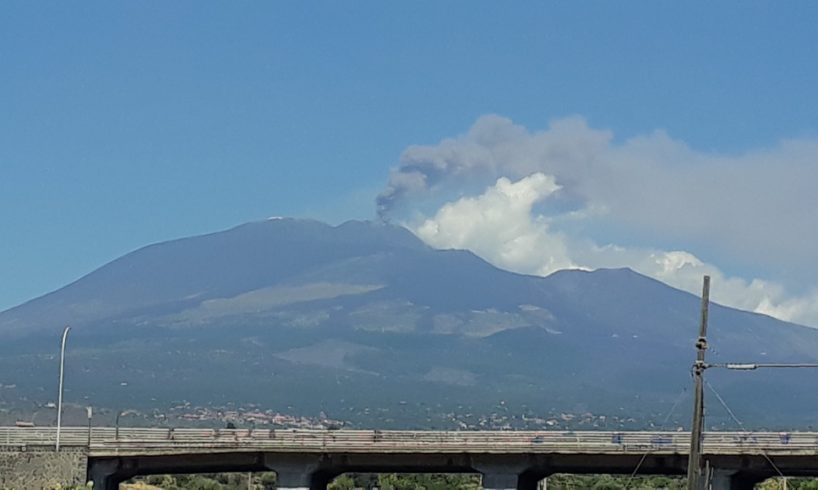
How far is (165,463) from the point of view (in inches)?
2352

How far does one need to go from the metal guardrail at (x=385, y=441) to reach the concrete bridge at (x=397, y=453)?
0.04 m

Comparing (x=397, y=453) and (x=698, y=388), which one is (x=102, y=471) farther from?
(x=698, y=388)

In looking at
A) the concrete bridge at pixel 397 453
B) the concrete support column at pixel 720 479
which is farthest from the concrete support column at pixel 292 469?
the concrete support column at pixel 720 479

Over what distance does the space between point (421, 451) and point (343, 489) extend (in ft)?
110

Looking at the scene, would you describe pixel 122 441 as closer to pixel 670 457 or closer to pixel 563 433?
pixel 563 433

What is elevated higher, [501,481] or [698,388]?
[698,388]

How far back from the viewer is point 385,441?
60219 millimetres

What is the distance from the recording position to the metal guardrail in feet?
185

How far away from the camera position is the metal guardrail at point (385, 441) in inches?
2226

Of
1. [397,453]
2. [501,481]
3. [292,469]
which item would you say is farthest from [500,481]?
[292,469]


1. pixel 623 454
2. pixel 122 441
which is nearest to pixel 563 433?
pixel 623 454

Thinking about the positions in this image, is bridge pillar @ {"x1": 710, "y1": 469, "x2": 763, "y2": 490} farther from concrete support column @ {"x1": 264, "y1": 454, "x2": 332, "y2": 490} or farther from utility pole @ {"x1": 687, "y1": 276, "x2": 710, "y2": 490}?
utility pole @ {"x1": 687, "y1": 276, "x2": 710, "y2": 490}

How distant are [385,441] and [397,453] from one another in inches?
30.7

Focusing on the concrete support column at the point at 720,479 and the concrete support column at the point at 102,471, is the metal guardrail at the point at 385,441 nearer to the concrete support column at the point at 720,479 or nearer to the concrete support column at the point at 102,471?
the concrete support column at the point at 102,471
